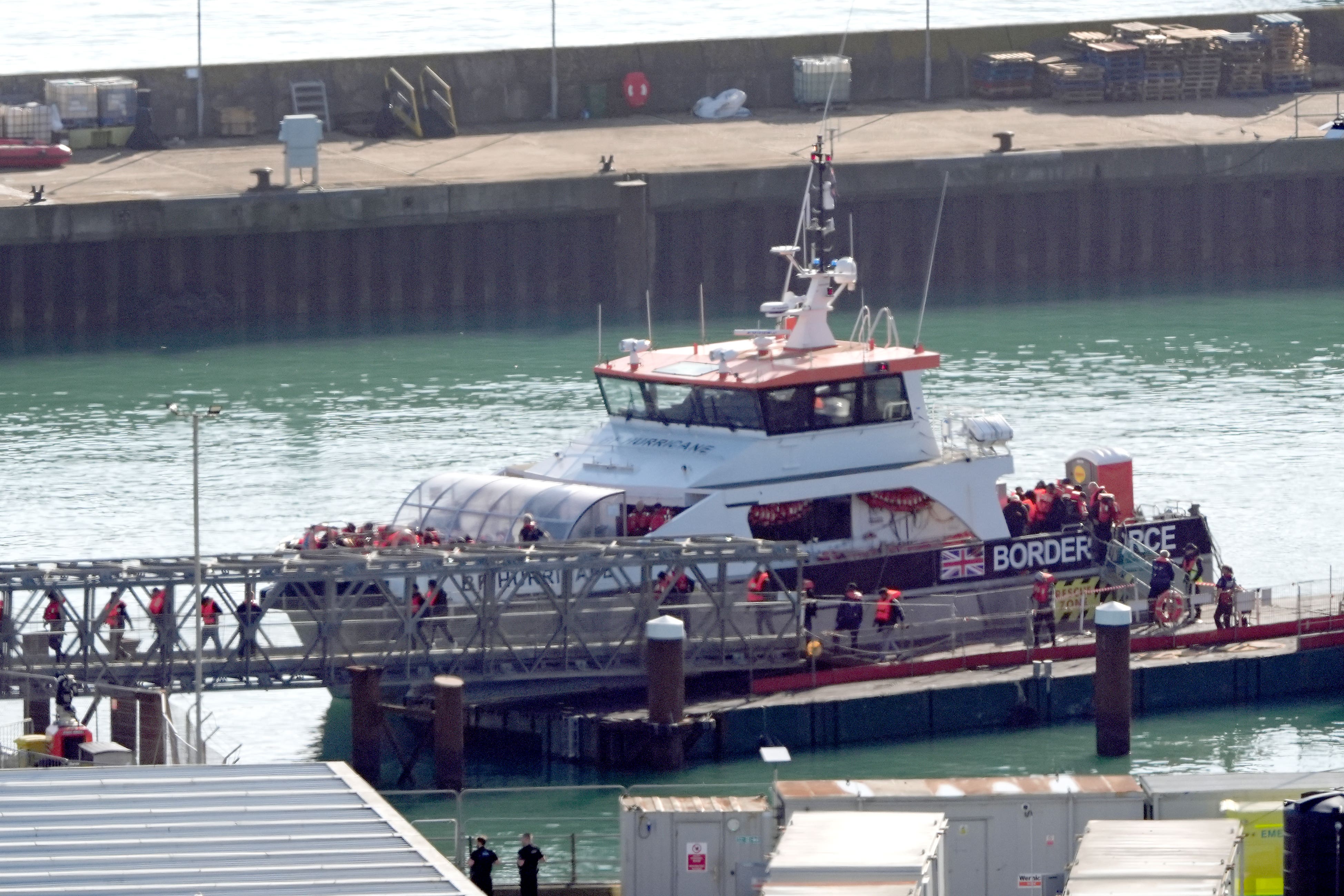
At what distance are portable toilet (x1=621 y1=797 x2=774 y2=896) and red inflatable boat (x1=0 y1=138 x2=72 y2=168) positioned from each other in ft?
132

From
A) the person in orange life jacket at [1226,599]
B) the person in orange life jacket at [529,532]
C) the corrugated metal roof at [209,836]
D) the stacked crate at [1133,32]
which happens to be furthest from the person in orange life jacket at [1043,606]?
the stacked crate at [1133,32]

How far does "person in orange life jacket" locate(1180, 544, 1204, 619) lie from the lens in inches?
1395

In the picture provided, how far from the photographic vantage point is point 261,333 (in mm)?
61656

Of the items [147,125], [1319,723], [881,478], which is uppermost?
[147,125]

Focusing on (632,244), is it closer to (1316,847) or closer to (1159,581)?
(1159,581)

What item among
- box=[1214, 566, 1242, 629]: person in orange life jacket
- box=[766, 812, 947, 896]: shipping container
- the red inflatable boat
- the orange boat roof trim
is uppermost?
the red inflatable boat

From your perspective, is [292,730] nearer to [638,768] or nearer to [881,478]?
[638,768]

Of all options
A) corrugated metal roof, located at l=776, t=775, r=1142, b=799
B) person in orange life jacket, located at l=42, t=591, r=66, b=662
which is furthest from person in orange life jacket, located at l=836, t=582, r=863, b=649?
person in orange life jacket, located at l=42, t=591, r=66, b=662

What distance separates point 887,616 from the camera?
33250 millimetres

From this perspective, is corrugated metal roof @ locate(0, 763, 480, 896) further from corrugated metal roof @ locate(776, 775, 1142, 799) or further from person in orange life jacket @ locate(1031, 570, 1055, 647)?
person in orange life jacket @ locate(1031, 570, 1055, 647)

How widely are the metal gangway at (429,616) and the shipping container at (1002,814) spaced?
206 inches

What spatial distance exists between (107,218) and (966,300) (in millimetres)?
19858

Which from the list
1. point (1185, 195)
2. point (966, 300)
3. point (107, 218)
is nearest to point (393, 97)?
point (107, 218)

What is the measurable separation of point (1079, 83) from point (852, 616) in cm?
3995
